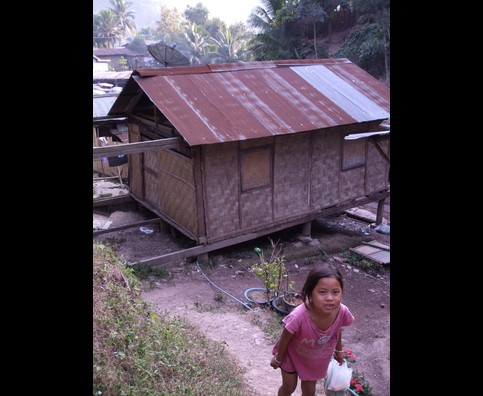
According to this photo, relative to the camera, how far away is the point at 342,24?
3167 centimetres

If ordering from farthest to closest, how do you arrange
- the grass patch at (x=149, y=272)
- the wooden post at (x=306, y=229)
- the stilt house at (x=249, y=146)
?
the wooden post at (x=306, y=229)
the stilt house at (x=249, y=146)
the grass patch at (x=149, y=272)

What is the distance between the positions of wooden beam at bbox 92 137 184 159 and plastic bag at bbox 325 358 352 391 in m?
4.78

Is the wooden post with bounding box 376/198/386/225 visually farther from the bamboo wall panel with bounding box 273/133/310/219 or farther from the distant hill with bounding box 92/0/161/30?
the distant hill with bounding box 92/0/161/30

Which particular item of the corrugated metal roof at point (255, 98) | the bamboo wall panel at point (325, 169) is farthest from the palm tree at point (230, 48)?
the bamboo wall panel at point (325, 169)

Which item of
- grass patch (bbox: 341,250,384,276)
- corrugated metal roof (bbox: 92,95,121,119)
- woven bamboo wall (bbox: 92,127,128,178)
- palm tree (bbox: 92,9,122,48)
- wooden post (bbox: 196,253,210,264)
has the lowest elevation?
grass patch (bbox: 341,250,384,276)

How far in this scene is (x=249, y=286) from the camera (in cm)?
911

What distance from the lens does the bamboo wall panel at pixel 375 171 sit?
12.2 m

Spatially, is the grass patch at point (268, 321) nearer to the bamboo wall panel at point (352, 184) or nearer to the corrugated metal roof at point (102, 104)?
the bamboo wall panel at point (352, 184)

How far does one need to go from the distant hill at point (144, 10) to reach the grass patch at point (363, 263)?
417 ft

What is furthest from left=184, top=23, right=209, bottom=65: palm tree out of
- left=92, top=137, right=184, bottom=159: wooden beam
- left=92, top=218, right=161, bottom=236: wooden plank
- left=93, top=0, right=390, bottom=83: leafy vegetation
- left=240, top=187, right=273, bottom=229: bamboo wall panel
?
left=92, top=137, right=184, bottom=159: wooden beam

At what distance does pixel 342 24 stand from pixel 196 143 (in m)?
26.2

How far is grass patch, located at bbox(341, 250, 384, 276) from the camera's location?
33.2 feet
